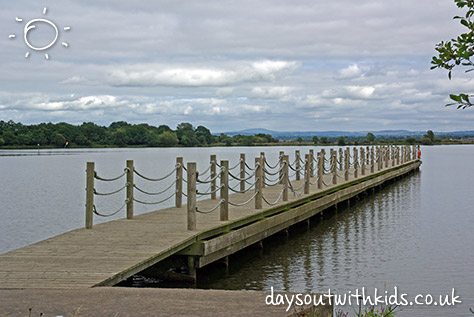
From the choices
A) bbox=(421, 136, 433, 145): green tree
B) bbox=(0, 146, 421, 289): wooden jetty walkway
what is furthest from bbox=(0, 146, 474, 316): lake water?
bbox=(421, 136, 433, 145): green tree

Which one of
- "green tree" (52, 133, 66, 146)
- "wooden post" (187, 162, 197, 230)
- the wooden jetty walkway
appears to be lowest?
the wooden jetty walkway

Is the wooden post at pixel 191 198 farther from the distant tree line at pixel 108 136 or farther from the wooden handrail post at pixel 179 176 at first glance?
the distant tree line at pixel 108 136

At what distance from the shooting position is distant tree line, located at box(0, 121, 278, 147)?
398 ft

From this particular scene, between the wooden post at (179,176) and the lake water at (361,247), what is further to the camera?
the wooden post at (179,176)

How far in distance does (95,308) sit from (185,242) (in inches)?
163

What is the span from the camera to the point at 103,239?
10.6 metres

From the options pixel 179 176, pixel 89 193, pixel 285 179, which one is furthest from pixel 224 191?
pixel 285 179

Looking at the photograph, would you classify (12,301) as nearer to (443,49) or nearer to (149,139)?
(443,49)

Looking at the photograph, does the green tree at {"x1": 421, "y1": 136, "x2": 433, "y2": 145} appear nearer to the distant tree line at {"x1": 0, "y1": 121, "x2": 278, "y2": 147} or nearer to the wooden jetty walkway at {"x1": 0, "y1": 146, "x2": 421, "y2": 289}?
the distant tree line at {"x1": 0, "y1": 121, "x2": 278, "y2": 147}

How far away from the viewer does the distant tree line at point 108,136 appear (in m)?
121

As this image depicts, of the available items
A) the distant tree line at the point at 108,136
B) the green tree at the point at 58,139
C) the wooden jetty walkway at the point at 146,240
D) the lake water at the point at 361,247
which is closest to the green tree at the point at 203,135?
the distant tree line at the point at 108,136

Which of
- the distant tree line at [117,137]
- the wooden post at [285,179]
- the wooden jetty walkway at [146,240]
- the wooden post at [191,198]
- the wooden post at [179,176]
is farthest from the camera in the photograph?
the distant tree line at [117,137]

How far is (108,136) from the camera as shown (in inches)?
5017

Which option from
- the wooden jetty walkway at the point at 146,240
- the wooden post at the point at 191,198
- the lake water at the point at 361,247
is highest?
the wooden post at the point at 191,198
